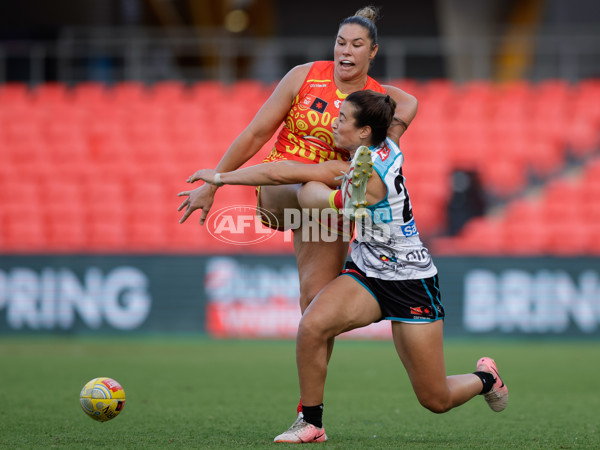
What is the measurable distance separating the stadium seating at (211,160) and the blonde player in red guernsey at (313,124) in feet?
23.7

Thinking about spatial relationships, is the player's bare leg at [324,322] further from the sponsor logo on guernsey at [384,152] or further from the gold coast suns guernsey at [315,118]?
the gold coast suns guernsey at [315,118]

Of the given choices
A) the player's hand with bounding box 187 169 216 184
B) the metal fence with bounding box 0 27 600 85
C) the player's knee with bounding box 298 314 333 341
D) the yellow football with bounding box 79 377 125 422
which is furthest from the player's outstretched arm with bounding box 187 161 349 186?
the metal fence with bounding box 0 27 600 85

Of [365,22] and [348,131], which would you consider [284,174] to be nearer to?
[348,131]

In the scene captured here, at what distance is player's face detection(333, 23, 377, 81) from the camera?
5105 mm

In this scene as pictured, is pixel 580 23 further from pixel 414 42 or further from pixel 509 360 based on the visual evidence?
pixel 509 360

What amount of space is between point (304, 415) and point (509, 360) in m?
5.94

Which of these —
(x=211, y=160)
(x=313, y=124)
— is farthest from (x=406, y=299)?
(x=211, y=160)

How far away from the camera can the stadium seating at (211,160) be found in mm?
13672

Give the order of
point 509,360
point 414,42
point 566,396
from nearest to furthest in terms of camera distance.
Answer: point 566,396, point 509,360, point 414,42

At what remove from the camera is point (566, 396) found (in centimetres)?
745

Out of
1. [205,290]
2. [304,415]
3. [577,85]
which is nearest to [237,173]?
[304,415]

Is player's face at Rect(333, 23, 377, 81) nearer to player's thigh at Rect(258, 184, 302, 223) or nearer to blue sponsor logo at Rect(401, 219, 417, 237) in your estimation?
player's thigh at Rect(258, 184, 302, 223)

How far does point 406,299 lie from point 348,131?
976mm

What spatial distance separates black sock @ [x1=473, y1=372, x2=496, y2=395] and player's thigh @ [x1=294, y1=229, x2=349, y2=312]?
1.07 m
